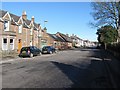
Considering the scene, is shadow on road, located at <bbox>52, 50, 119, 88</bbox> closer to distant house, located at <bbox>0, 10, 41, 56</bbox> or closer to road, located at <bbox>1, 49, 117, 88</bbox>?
road, located at <bbox>1, 49, 117, 88</bbox>

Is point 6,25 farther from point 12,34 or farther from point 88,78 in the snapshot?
point 88,78

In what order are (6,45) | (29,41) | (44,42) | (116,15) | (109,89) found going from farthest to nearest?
(44,42)
(29,41)
(116,15)
(6,45)
(109,89)

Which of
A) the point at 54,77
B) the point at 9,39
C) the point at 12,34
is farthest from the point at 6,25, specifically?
the point at 54,77

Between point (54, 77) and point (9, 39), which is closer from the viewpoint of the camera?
point (54, 77)

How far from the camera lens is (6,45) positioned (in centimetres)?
3919

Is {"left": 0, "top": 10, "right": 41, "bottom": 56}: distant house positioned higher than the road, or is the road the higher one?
{"left": 0, "top": 10, "right": 41, "bottom": 56}: distant house

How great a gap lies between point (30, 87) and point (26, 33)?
40799 millimetres

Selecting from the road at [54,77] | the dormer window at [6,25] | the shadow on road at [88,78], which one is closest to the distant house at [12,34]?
the dormer window at [6,25]

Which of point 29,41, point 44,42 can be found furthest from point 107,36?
point 29,41

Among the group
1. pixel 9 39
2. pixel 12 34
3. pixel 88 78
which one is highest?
pixel 12 34

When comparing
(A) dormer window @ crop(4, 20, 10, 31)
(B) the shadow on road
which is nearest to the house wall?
(A) dormer window @ crop(4, 20, 10, 31)

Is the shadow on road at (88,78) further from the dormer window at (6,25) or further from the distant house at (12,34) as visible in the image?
the dormer window at (6,25)

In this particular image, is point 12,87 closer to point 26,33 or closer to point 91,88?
point 91,88

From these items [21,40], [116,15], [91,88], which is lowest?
[91,88]
